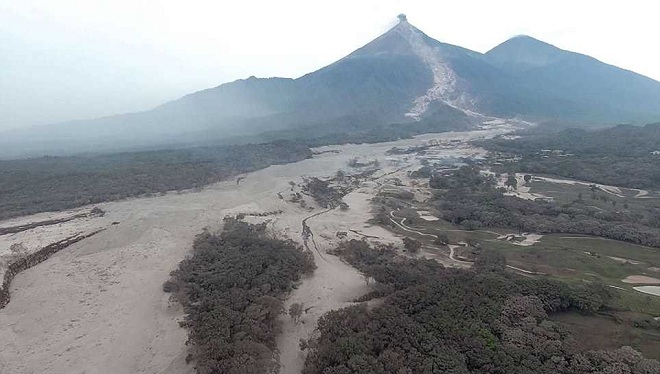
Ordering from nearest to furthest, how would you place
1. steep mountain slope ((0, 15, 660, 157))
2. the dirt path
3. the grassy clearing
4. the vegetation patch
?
1. the vegetation patch
2. the grassy clearing
3. the dirt path
4. steep mountain slope ((0, 15, 660, 157))

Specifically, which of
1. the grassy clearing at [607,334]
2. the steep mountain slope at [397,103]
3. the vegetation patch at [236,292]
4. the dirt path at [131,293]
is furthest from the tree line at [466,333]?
the steep mountain slope at [397,103]

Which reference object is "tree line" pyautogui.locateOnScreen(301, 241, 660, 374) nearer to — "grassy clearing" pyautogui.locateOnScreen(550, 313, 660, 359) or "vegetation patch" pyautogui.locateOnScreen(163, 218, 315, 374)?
"grassy clearing" pyautogui.locateOnScreen(550, 313, 660, 359)

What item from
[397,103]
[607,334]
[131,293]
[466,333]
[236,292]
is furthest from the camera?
[397,103]

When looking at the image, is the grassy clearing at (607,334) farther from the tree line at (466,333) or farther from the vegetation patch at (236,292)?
the vegetation patch at (236,292)

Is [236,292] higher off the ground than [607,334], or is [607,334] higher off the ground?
[236,292]

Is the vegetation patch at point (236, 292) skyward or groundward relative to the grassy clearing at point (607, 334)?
skyward

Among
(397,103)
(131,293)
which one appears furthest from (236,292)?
(397,103)

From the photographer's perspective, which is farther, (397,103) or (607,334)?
(397,103)

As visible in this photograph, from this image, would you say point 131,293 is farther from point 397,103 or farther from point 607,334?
point 397,103

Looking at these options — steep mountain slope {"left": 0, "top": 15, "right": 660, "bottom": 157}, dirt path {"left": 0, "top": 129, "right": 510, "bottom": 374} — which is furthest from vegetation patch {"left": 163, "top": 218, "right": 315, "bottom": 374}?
steep mountain slope {"left": 0, "top": 15, "right": 660, "bottom": 157}

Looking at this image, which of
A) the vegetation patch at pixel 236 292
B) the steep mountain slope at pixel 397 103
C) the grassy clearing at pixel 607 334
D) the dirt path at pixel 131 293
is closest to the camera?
the vegetation patch at pixel 236 292

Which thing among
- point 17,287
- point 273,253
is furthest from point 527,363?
point 17,287

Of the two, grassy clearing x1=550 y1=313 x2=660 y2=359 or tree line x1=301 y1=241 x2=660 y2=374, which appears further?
→ grassy clearing x1=550 y1=313 x2=660 y2=359
